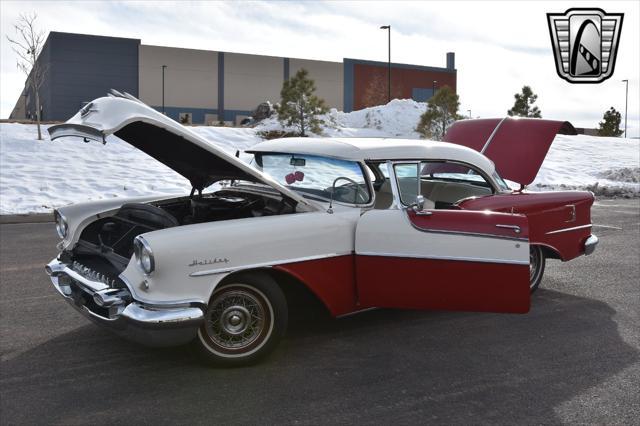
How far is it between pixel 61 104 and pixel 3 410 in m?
51.1

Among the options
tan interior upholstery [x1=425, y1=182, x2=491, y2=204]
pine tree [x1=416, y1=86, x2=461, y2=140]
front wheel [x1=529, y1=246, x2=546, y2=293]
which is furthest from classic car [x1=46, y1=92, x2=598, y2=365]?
pine tree [x1=416, y1=86, x2=461, y2=140]

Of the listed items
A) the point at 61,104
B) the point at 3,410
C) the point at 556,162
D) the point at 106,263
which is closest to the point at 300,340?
the point at 106,263

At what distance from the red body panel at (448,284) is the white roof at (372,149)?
883 mm

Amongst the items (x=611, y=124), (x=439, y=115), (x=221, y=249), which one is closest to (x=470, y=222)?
(x=221, y=249)

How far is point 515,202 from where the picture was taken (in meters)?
5.55

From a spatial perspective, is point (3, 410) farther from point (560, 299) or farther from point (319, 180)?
point (560, 299)

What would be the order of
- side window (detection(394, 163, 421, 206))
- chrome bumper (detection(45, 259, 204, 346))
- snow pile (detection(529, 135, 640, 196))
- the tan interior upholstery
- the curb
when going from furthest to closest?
1. snow pile (detection(529, 135, 640, 196))
2. the curb
3. the tan interior upholstery
4. side window (detection(394, 163, 421, 206))
5. chrome bumper (detection(45, 259, 204, 346))

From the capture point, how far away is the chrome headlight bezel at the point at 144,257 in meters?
3.78

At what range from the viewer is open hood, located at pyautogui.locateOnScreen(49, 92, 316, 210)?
3.94 metres

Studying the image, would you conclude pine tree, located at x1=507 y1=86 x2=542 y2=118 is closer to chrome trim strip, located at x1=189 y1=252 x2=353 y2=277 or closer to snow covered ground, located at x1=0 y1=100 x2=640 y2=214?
snow covered ground, located at x1=0 y1=100 x2=640 y2=214

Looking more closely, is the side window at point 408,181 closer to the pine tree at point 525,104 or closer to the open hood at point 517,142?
the open hood at point 517,142

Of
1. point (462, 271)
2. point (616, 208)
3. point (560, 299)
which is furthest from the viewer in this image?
point (616, 208)

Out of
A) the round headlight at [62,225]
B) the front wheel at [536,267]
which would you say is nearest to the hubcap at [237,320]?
the round headlight at [62,225]

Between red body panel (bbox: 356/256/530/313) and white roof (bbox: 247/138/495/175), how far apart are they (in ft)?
2.90
